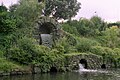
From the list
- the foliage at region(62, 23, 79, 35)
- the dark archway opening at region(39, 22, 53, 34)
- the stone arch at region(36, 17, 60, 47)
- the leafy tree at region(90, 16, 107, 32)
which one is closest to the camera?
the stone arch at region(36, 17, 60, 47)

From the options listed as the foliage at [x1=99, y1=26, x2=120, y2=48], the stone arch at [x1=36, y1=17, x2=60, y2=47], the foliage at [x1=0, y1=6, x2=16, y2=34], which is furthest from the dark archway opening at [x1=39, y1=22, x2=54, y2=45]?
the foliage at [x1=99, y1=26, x2=120, y2=48]

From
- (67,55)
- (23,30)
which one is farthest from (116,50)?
(23,30)

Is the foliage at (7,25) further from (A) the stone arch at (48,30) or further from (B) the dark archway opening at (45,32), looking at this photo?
(B) the dark archway opening at (45,32)

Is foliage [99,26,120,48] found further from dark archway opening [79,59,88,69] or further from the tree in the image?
dark archway opening [79,59,88,69]

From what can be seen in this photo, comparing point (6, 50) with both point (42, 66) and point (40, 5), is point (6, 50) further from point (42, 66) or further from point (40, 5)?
point (40, 5)

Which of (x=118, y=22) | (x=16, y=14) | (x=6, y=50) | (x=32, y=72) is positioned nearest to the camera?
(x=32, y=72)

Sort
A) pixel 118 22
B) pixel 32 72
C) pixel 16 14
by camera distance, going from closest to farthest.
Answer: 1. pixel 32 72
2. pixel 16 14
3. pixel 118 22

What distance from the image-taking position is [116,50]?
160 ft

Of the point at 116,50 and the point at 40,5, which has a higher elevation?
the point at 40,5

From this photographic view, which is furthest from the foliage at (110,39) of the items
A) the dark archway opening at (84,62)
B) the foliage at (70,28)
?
the dark archway opening at (84,62)

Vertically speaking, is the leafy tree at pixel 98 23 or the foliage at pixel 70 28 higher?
the leafy tree at pixel 98 23

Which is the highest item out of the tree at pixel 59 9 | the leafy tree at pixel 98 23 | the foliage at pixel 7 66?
the tree at pixel 59 9

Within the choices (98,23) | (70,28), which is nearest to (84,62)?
(70,28)

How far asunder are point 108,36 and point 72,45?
9.39 m
